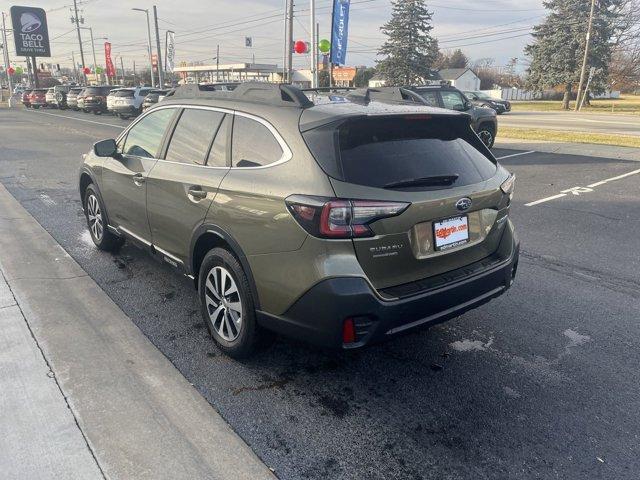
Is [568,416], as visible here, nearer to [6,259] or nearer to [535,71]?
[6,259]

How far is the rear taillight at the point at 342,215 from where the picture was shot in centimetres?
256

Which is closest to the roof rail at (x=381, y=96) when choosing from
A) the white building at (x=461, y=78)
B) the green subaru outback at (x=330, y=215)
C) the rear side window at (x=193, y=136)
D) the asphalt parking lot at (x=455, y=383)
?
the green subaru outback at (x=330, y=215)

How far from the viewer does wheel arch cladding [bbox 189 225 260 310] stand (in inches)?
117

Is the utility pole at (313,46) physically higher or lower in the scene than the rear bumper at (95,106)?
higher

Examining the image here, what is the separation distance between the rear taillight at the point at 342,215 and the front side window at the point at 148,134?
6.55ft

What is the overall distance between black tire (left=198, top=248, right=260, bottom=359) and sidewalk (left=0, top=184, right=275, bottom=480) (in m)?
0.38

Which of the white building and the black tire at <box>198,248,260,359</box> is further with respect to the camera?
the white building

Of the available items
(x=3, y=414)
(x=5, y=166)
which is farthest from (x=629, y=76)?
(x=3, y=414)

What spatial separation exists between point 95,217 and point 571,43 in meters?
51.1

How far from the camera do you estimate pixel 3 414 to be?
2723 mm

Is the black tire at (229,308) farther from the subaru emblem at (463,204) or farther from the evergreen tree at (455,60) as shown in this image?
the evergreen tree at (455,60)

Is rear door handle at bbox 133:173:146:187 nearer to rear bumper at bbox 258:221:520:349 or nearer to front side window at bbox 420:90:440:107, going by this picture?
rear bumper at bbox 258:221:520:349

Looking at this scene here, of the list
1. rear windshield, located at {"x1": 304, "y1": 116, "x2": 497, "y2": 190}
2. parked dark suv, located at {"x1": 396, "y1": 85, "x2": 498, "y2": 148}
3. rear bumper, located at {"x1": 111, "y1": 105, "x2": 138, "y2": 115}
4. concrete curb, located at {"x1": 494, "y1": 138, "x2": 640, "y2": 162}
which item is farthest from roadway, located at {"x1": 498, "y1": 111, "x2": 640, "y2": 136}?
rear windshield, located at {"x1": 304, "y1": 116, "x2": 497, "y2": 190}

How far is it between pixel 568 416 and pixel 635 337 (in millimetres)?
1307
